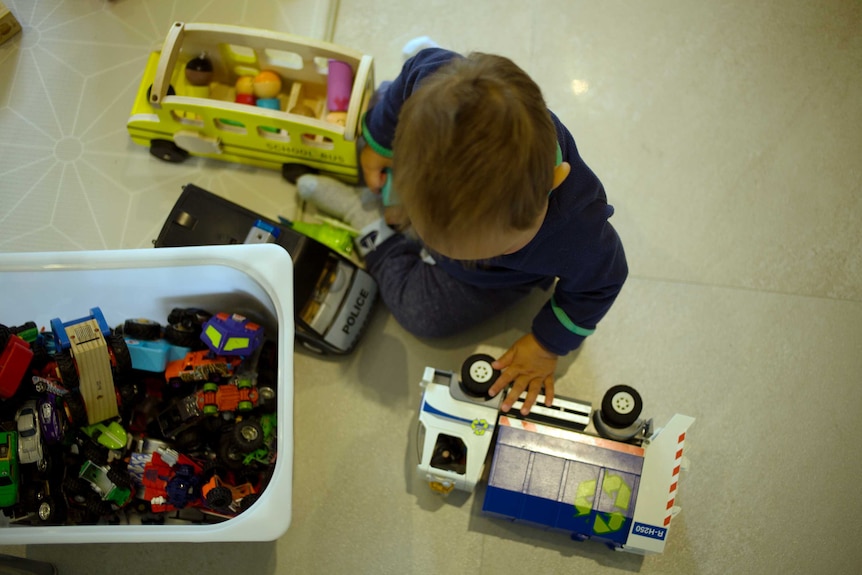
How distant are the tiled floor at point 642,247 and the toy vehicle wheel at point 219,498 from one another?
18 cm

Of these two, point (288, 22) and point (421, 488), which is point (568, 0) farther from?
point (421, 488)

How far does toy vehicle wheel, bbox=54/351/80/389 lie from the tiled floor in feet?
0.91

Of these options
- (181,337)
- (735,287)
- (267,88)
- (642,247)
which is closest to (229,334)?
(181,337)

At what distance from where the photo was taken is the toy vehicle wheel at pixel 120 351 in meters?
0.78

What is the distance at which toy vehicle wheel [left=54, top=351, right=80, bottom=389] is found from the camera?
0.74 metres

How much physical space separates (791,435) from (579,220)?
0.56m

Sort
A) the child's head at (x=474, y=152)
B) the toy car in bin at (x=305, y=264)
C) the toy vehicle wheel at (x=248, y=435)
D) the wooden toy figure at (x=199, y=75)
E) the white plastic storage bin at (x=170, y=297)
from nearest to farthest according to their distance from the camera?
the child's head at (x=474, y=152), the white plastic storage bin at (x=170, y=297), the toy vehicle wheel at (x=248, y=435), the toy car in bin at (x=305, y=264), the wooden toy figure at (x=199, y=75)

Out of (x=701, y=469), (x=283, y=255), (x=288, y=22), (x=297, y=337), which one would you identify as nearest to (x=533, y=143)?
(x=283, y=255)

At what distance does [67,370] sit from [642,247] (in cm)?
83

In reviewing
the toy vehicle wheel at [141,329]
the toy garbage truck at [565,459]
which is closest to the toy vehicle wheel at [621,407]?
the toy garbage truck at [565,459]

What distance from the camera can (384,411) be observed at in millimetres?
955

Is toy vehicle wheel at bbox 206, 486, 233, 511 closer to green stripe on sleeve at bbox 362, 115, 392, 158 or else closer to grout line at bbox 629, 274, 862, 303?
green stripe on sleeve at bbox 362, 115, 392, 158

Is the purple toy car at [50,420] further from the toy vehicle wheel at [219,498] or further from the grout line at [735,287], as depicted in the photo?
the grout line at [735,287]

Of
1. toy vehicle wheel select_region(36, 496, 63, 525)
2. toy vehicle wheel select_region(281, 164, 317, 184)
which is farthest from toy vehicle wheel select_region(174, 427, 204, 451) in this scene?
toy vehicle wheel select_region(281, 164, 317, 184)
